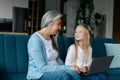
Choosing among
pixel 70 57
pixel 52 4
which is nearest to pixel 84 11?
pixel 70 57

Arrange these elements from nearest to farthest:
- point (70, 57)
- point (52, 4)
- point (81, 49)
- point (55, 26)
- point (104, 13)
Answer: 1. point (55, 26)
2. point (70, 57)
3. point (81, 49)
4. point (104, 13)
5. point (52, 4)

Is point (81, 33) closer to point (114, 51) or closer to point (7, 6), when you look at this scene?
point (114, 51)

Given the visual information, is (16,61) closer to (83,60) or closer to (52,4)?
(83,60)

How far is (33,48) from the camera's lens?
2.22m

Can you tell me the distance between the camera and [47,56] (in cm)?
243

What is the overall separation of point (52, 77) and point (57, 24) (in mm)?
531

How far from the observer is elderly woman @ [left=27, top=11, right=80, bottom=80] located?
216 centimetres

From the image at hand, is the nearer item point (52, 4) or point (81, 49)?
point (81, 49)

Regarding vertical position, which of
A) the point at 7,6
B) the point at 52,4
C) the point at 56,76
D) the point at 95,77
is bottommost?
the point at 95,77

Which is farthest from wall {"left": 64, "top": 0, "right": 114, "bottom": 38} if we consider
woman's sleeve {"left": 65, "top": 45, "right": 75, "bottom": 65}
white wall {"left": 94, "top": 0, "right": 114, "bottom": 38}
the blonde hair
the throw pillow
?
woman's sleeve {"left": 65, "top": 45, "right": 75, "bottom": 65}

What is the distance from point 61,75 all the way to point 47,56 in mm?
377

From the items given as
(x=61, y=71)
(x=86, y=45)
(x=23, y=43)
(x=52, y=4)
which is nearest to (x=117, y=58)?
(x=86, y=45)

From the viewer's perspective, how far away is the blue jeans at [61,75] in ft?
6.86

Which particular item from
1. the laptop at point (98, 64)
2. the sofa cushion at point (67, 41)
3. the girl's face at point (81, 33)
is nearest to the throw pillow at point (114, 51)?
the sofa cushion at point (67, 41)
